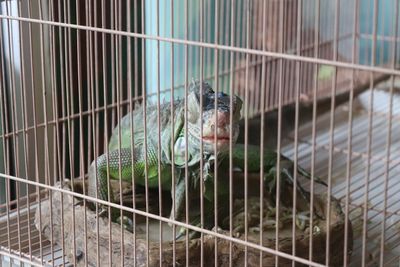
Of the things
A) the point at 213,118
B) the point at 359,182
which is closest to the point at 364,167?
the point at 359,182

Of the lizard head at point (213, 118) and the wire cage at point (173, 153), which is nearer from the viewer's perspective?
the wire cage at point (173, 153)

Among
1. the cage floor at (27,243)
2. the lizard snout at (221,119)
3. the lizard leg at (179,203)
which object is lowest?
the cage floor at (27,243)

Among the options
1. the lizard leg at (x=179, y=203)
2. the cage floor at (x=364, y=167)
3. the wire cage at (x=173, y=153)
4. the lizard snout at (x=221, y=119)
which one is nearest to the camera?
the wire cage at (x=173, y=153)

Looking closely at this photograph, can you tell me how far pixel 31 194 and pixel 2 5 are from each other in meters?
0.46

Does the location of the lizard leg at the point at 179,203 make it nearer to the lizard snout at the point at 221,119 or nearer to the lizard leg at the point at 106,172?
the lizard leg at the point at 106,172

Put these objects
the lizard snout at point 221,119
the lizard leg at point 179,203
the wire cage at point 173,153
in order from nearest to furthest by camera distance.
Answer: the wire cage at point 173,153, the lizard snout at point 221,119, the lizard leg at point 179,203

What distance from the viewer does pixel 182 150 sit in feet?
4.75

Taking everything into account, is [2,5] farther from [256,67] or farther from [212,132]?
[256,67]

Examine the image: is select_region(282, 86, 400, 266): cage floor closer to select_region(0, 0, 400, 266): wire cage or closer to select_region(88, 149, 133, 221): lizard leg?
select_region(0, 0, 400, 266): wire cage

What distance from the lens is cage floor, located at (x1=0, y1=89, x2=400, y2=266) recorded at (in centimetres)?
154

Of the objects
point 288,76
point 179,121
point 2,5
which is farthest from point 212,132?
point 288,76

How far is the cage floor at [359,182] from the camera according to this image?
154 cm

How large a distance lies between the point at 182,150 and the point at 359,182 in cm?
70

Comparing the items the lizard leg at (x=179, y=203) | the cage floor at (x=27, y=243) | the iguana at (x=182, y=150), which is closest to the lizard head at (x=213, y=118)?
the iguana at (x=182, y=150)
